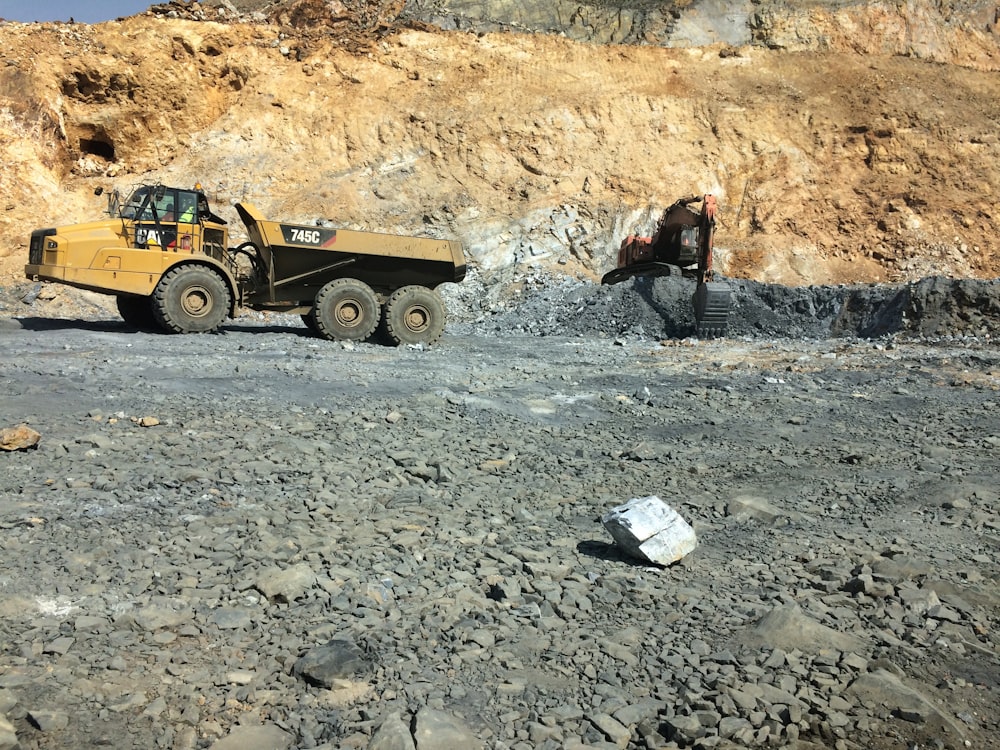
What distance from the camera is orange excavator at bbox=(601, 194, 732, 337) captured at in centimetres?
1476

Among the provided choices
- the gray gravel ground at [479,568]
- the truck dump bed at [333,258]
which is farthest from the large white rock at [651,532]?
the truck dump bed at [333,258]

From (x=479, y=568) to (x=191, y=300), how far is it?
343 inches

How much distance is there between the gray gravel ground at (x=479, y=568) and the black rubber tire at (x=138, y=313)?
403 centimetres

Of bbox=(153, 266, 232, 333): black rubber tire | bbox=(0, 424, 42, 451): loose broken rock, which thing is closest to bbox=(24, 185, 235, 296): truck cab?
bbox=(153, 266, 232, 333): black rubber tire

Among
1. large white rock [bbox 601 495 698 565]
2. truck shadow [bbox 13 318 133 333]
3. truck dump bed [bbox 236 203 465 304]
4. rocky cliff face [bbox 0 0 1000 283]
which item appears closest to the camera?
large white rock [bbox 601 495 698 565]

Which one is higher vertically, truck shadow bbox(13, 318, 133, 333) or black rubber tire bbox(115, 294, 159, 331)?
black rubber tire bbox(115, 294, 159, 331)

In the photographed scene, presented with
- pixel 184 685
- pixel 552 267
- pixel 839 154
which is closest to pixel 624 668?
pixel 184 685

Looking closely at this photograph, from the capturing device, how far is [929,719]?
96.0 inches

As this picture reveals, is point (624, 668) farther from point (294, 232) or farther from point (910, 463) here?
point (294, 232)

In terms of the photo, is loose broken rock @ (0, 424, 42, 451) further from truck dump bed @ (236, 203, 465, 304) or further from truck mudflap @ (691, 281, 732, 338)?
truck mudflap @ (691, 281, 732, 338)

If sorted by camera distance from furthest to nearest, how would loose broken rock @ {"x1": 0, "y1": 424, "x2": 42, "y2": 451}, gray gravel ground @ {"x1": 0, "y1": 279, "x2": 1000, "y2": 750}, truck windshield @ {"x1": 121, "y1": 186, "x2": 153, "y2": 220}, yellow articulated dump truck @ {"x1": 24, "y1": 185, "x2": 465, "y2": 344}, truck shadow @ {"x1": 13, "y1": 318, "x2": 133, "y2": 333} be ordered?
truck shadow @ {"x1": 13, "y1": 318, "x2": 133, "y2": 333} < truck windshield @ {"x1": 121, "y1": 186, "x2": 153, "y2": 220} < yellow articulated dump truck @ {"x1": 24, "y1": 185, "x2": 465, "y2": 344} < loose broken rock @ {"x1": 0, "y1": 424, "x2": 42, "y2": 451} < gray gravel ground @ {"x1": 0, "y1": 279, "x2": 1000, "y2": 750}

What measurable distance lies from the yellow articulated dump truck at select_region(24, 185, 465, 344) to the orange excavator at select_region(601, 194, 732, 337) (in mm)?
5168

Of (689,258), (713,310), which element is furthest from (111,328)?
(689,258)

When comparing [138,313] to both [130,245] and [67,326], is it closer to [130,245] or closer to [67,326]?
[67,326]
